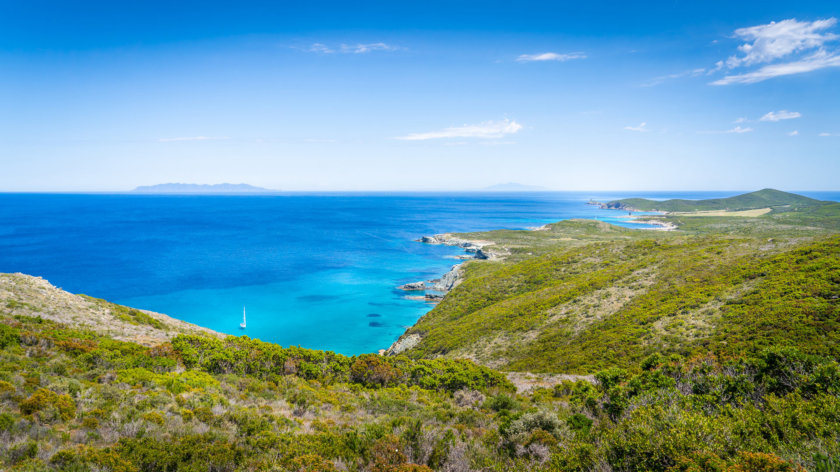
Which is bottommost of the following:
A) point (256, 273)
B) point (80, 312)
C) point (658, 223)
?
point (256, 273)

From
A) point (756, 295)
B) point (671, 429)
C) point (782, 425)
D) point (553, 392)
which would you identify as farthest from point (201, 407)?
point (756, 295)

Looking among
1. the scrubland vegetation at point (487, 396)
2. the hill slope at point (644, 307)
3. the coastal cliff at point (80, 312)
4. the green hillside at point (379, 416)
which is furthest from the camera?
the coastal cliff at point (80, 312)

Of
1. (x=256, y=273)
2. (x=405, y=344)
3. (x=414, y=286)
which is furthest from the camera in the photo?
(x=256, y=273)

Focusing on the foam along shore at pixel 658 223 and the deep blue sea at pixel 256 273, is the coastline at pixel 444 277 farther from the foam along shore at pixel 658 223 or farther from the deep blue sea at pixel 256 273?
the deep blue sea at pixel 256 273

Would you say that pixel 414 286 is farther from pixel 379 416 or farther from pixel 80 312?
pixel 379 416

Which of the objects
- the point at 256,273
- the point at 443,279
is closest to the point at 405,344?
the point at 443,279

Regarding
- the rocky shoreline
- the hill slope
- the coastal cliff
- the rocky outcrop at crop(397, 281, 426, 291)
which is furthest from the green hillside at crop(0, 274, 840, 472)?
the rocky outcrop at crop(397, 281, 426, 291)

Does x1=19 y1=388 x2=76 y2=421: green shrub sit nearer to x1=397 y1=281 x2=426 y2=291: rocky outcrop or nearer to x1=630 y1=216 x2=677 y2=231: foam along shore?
x1=397 y1=281 x2=426 y2=291: rocky outcrop

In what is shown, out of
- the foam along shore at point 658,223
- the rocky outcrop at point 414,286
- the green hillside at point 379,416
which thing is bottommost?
the rocky outcrop at point 414,286

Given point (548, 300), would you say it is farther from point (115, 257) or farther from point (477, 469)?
point (115, 257)

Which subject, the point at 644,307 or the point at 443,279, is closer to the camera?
the point at 644,307

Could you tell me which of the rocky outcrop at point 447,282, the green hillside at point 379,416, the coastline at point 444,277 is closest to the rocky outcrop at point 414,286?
the coastline at point 444,277

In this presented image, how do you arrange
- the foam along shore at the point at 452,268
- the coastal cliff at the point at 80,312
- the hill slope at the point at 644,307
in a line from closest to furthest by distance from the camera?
1. the hill slope at the point at 644,307
2. the coastal cliff at the point at 80,312
3. the foam along shore at the point at 452,268
